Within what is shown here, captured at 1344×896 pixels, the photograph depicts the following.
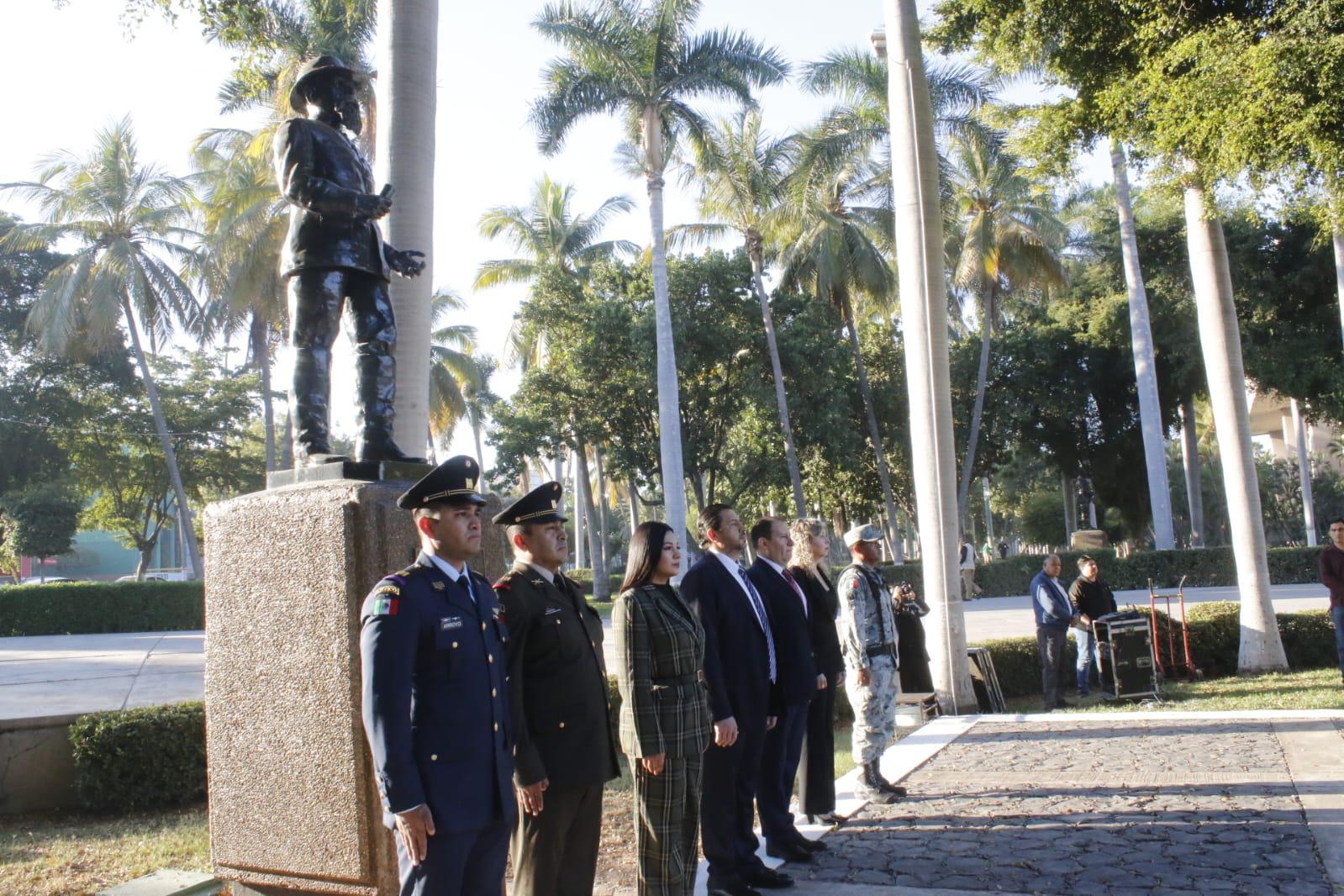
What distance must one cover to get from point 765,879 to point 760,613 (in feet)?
4.24

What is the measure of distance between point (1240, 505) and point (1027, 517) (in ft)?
162

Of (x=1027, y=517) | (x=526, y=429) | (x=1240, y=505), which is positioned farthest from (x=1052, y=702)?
(x=1027, y=517)

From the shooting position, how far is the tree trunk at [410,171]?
25.4 ft

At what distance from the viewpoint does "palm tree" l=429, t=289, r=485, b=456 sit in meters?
36.9

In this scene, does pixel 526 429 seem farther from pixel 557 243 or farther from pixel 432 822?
pixel 432 822

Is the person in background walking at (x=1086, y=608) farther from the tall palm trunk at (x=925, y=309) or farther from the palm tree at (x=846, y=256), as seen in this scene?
the palm tree at (x=846, y=256)

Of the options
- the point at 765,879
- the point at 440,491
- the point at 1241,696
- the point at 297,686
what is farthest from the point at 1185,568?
the point at 440,491

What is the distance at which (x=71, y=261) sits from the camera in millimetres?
33156

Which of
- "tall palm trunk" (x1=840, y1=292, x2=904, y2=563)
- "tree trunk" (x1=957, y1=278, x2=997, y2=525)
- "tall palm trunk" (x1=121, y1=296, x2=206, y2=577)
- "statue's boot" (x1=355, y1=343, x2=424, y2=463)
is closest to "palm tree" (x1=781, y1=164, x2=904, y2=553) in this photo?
"tall palm trunk" (x1=840, y1=292, x2=904, y2=563)

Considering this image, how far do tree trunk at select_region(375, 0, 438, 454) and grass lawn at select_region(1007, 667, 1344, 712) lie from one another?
7.57 metres

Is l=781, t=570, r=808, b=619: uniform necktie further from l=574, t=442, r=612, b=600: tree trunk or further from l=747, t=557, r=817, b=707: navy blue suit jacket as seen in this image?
l=574, t=442, r=612, b=600: tree trunk

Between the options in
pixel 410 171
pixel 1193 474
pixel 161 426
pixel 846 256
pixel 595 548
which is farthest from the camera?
pixel 595 548

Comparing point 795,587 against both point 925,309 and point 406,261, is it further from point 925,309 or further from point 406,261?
point 925,309

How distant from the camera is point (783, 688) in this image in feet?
18.6
